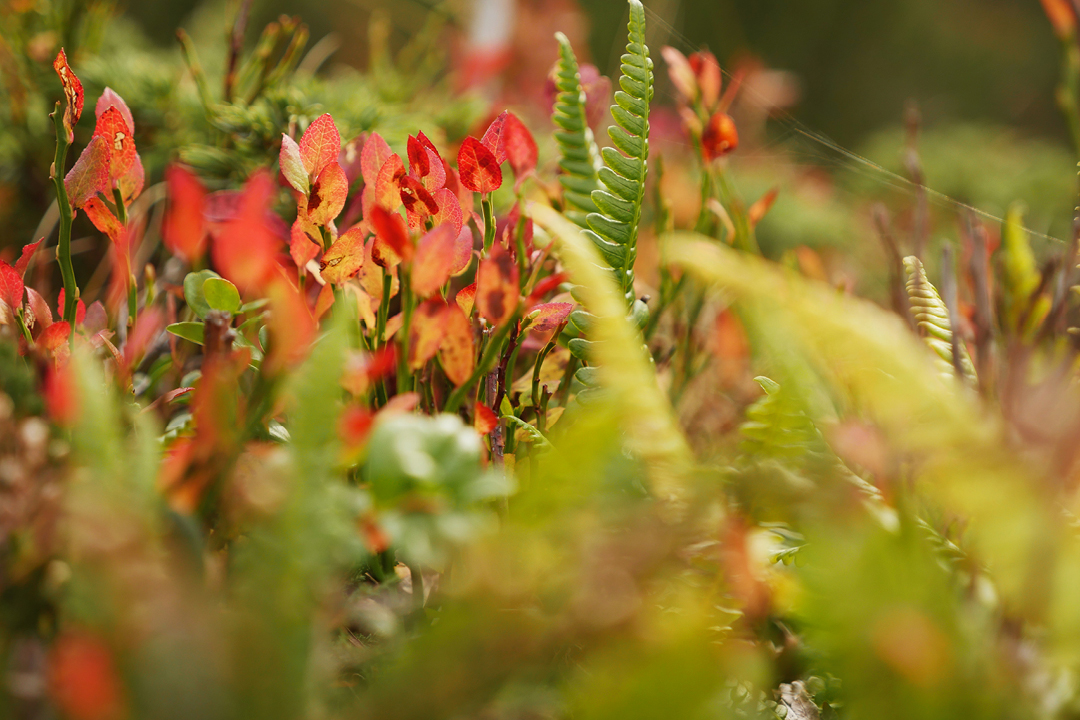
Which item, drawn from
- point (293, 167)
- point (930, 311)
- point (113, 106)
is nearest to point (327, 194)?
point (293, 167)

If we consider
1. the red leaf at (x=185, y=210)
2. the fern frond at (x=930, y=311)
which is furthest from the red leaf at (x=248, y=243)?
the fern frond at (x=930, y=311)

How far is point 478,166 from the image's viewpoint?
0.98 feet

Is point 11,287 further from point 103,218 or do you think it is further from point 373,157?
point 373,157

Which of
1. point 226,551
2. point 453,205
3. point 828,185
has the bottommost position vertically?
point 828,185

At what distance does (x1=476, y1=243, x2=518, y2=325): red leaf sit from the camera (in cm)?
25

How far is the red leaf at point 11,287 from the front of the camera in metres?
0.27

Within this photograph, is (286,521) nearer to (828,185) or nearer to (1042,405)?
(1042,405)

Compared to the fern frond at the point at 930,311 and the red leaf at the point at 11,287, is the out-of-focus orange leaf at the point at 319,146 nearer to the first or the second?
the red leaf at the point at 11,287

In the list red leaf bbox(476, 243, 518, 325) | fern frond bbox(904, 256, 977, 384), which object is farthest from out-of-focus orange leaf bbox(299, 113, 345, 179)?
Result: fern frond bbox(904, 256, 977, 384)

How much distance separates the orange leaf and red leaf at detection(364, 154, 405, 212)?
7cm

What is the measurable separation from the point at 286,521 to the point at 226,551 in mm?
83

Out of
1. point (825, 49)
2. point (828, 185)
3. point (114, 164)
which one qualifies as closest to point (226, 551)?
point (114, 164)

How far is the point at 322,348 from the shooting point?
7.2 inches

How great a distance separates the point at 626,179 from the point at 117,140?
0.24 metres
